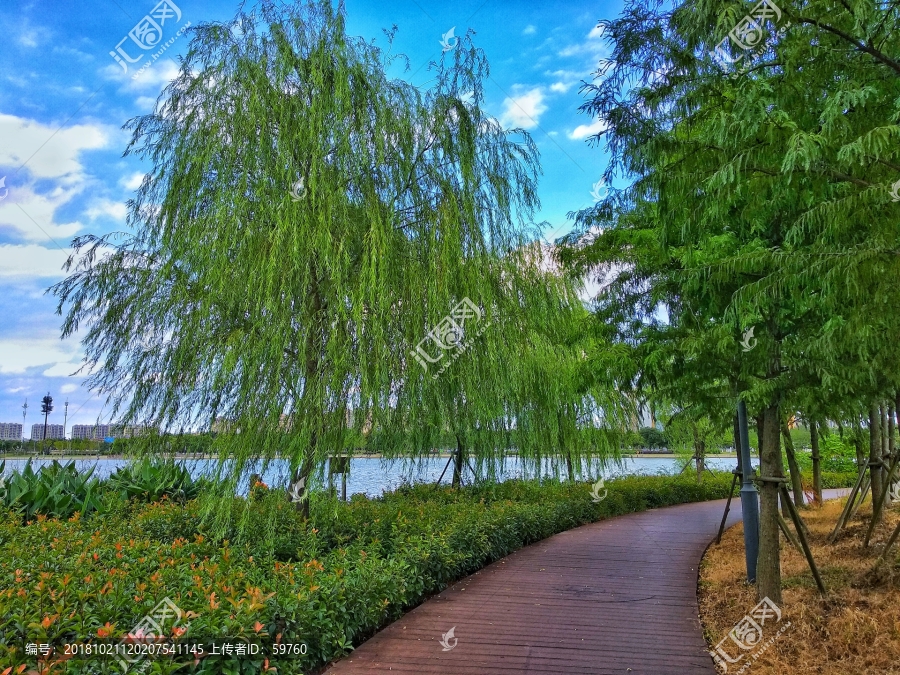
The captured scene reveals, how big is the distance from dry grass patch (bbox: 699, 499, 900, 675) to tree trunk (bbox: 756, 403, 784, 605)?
0.63 ft

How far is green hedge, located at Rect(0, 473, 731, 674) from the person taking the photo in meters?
3.02

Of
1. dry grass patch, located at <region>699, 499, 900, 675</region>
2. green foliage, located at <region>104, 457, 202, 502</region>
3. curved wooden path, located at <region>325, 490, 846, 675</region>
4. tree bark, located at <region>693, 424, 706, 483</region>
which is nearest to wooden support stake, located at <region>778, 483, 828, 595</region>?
dry grass patch, located at <region>699, 499, 900, 675</region>

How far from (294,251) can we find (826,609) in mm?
5062

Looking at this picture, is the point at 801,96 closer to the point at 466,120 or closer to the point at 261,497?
the point at 466,120

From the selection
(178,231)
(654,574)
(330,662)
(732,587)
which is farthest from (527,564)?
(178,231)

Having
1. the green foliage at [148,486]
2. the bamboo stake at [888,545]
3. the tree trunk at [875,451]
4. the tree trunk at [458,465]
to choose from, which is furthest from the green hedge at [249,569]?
the tree trunk at [875,451]

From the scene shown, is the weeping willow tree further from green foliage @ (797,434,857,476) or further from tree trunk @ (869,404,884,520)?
green foliage @ (797,434,857,476)

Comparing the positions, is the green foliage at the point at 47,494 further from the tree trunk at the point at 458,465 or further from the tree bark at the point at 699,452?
the tree bark at the point at 699,452

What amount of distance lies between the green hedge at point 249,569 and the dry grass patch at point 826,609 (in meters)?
2.43

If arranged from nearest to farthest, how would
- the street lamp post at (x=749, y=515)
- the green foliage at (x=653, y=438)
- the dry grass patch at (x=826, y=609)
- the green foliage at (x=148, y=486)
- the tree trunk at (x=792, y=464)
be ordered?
1. the dry grass patch at (x=826, y=609)
2. the street lamp post at (x=749, y=515)
3. the green foliage at (x=148, y=486)
4. the tree trunk at (x=792, y=464)
5. the green foliage at (x=653, y=438)

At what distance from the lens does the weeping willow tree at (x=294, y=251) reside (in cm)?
478

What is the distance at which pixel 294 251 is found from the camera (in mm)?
4637

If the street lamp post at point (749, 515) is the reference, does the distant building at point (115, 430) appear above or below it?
above

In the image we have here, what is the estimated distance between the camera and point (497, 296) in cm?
656
